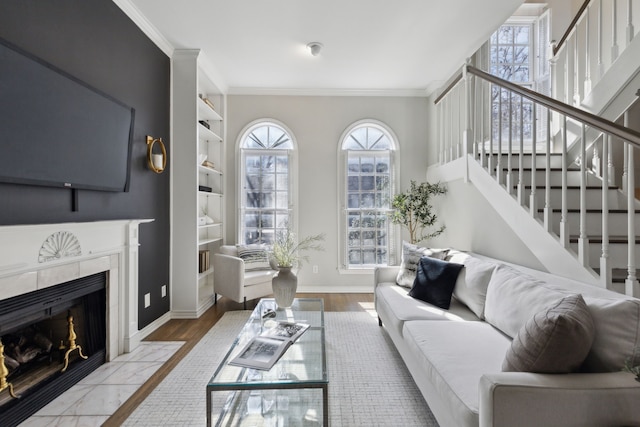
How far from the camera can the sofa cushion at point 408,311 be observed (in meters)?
2.29

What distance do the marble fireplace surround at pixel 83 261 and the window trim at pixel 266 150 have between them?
5.98 feet

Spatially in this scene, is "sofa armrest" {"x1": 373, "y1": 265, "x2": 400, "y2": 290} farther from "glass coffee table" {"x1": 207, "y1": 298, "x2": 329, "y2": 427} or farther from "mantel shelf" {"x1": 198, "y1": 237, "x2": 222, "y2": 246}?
"mantel shelf" {"x1": 198, "y1": 237, "x2": 222, "y2": 246}

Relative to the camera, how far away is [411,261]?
308cm

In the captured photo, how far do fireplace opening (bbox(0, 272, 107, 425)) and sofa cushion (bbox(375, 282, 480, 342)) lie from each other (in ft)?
7.34

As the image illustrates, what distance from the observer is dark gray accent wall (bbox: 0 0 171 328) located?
1.79m

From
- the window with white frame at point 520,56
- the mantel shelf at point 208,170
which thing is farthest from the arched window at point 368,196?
the mantel shelf at point 208,170

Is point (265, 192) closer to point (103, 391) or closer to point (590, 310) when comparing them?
point (103, 391)

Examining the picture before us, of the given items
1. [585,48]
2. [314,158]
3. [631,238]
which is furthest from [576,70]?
[314,158]

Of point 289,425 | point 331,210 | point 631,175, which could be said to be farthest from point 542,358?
point 331,210

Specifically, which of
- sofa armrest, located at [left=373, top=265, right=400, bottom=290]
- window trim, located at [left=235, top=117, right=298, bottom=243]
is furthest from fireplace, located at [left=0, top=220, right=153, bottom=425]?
sofa armrest, located at [left=373, top=265, right=400, bottom=290]

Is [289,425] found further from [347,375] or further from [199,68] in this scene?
[199,68]

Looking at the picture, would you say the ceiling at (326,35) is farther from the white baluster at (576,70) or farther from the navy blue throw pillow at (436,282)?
the navy blue throw pillow at (436,282)

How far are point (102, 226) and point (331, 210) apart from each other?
113 inches

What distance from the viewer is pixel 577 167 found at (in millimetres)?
2947
